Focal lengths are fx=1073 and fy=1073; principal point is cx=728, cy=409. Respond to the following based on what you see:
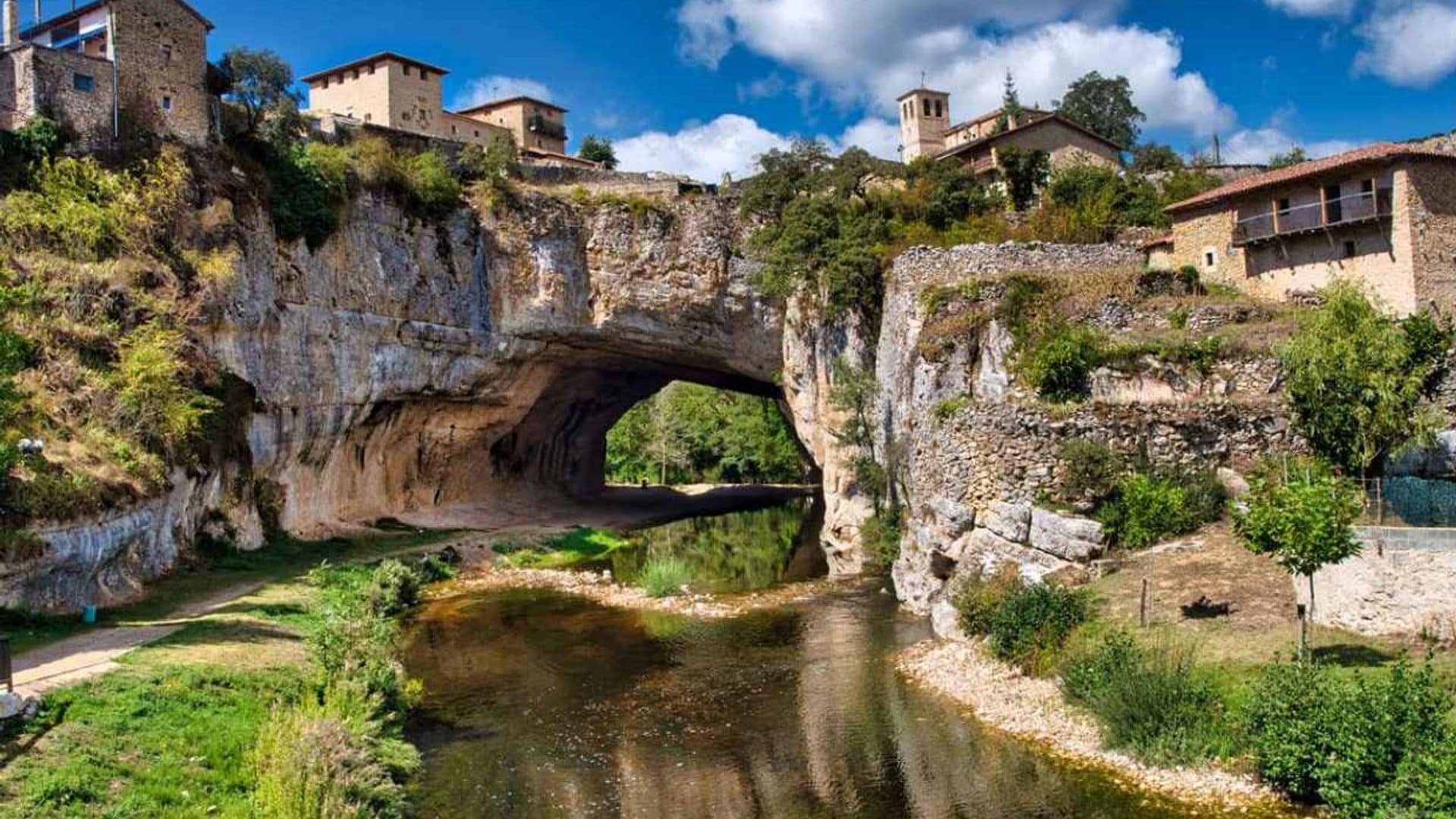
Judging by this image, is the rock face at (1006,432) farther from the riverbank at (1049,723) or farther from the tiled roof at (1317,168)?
the tiled roof at (1317,168)

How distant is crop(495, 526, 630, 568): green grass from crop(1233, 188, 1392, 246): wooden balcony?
2397cm

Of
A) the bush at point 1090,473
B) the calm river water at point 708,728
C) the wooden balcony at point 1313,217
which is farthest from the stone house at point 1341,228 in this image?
the calm river water at point 708,728

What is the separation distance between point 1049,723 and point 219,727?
11784 millimetres

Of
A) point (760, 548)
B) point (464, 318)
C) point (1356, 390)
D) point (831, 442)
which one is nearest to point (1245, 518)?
point (1356, 390)

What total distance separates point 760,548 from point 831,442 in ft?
22.2

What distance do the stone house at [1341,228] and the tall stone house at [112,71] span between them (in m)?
30.5

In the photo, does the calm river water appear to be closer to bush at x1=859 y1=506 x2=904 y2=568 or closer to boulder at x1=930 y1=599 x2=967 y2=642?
boulder at x1=930 y1=599 x2=967 y2=642


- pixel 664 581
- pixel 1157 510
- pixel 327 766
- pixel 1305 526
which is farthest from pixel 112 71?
pixel 1305 526

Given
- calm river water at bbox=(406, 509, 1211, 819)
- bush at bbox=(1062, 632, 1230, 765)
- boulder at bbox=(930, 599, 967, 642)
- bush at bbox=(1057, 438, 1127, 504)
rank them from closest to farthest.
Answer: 1. bush at bbox=(1062, 632, 1230, 765)
2. calm river water at bbox=(406, 509, 1211, 819)
3. boulder at bbox=(930, 599, 967, 642)
4. bush at bbox=(1057, 438, 1127, 504)

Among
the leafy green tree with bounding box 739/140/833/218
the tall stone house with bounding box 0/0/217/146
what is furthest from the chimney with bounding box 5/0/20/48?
the leafy green tree with bounding box 739/140/833/218

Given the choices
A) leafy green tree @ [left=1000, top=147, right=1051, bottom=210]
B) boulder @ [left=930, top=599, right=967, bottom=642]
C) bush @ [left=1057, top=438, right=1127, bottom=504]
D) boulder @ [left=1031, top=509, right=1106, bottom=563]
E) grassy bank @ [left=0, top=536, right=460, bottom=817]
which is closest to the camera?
grassy bank @ [left=0, top=536, right=460, bottom=817]

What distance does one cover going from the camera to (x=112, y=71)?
3169cm

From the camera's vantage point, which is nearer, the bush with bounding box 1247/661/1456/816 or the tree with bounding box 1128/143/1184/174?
the bush with bounding box 1247/661/1456/816

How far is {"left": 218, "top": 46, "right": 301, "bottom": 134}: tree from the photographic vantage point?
35.8 meters
